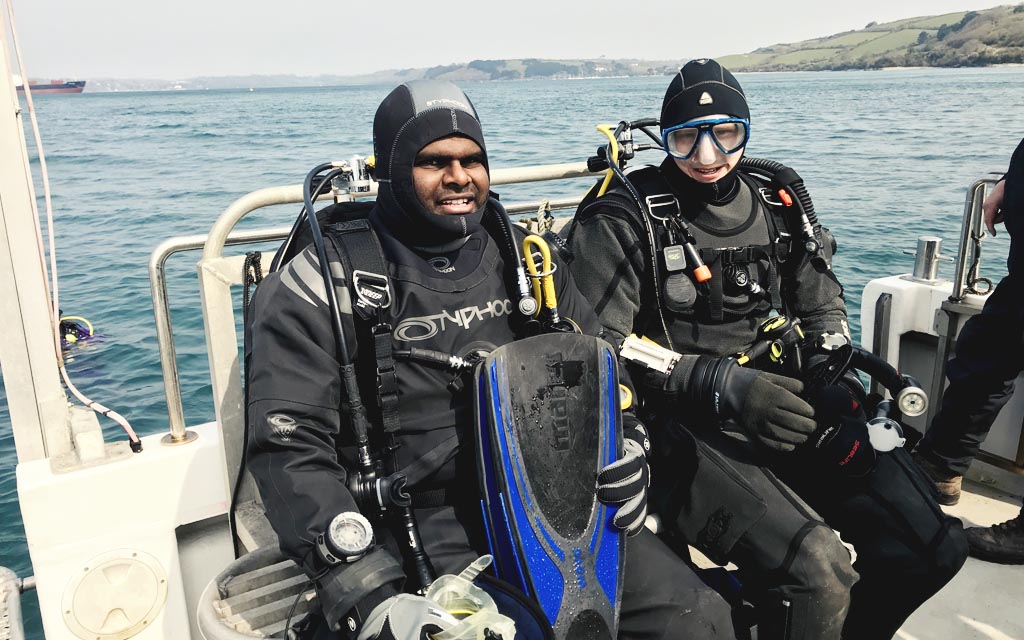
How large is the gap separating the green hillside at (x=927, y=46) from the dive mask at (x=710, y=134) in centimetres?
10549

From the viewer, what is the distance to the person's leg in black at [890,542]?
2285mm

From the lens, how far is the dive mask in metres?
2.66

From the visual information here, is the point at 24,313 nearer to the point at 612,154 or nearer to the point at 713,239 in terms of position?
the point at 612,154

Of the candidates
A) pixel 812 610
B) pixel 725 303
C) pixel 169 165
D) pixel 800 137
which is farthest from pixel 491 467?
pixel 800 137

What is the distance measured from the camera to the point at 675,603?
201cm

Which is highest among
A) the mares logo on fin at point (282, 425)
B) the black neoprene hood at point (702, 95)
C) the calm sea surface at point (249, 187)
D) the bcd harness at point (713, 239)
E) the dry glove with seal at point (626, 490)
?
the black neoprene hood at point (702, 95)

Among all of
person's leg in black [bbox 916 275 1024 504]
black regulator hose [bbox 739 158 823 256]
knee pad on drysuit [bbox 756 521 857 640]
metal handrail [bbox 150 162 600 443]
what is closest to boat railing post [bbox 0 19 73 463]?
metal handrail [bbox 150 162 600 443]

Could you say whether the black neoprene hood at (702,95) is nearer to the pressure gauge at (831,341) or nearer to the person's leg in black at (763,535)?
the pressure gauge at (831,341)

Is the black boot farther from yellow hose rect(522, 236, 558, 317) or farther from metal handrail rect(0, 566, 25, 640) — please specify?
metal handrail rect(0, 566, 25, 640)

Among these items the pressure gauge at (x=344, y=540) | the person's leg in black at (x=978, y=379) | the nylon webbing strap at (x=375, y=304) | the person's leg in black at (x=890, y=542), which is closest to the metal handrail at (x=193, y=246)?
the nylon webbing strap at (x=375, y=304)

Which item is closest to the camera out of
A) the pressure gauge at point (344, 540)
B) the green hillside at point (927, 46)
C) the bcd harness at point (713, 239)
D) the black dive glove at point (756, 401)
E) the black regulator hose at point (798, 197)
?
the pressure gauge at point (344, 540)

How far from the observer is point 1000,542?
304 cm

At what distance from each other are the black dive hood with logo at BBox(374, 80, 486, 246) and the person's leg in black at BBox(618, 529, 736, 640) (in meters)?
1.04

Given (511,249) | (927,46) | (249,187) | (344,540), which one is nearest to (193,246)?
(511,249)
